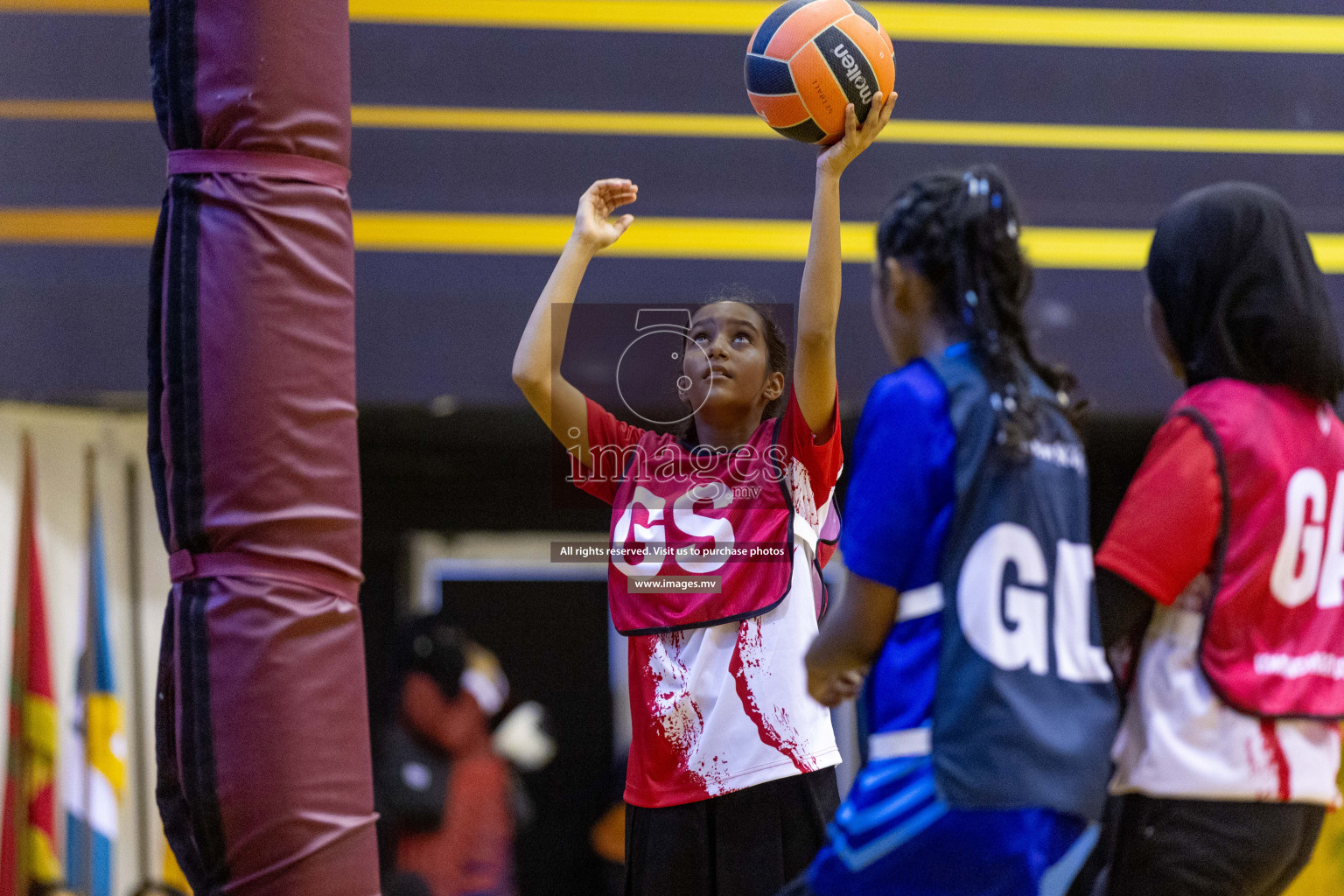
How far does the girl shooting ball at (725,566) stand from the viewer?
118 inches

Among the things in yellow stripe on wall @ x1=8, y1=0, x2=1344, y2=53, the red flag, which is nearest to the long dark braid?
yellow stripe on wall @ x1=8, y1=0, x2=1344, y2=53

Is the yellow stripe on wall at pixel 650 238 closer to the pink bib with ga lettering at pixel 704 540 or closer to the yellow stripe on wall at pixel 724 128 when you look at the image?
the yellow stripe on wall at pixel 724 128

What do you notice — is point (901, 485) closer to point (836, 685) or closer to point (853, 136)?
point (836, 685)

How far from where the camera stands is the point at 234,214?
2.54 m

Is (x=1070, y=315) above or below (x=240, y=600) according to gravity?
above

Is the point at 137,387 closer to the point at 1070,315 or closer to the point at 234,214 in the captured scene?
the point at 234,214

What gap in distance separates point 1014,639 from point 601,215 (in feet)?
5.71

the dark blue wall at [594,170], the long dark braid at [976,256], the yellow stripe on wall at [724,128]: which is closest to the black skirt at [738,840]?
the long dark braid at [976,256]

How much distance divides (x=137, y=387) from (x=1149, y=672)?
4511 millimetres

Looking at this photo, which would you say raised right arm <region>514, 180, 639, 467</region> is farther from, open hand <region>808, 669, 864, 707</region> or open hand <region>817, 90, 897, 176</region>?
open hand <region>808, 669, 864, 707</region>

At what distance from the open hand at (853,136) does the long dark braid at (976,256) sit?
0.44m

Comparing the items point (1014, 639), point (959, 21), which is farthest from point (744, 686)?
point (959, 21)

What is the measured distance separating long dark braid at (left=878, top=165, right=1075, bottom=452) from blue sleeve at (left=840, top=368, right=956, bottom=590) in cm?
17

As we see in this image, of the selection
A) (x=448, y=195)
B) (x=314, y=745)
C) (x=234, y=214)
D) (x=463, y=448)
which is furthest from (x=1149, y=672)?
(x=463, y=448)
